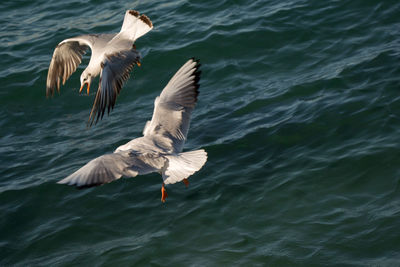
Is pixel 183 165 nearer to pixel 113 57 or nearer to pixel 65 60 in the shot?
pixel 113 57

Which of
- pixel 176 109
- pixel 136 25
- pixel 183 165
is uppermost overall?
pixel 136 25

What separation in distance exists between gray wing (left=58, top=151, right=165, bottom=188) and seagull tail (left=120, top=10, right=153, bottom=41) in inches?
82.5

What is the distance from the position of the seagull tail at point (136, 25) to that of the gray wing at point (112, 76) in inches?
9.8

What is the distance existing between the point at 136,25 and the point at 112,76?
813mm

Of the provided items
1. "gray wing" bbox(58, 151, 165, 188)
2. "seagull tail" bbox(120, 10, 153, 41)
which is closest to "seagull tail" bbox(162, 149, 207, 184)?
"gray wing" bbox(58, 151, 165, 188)

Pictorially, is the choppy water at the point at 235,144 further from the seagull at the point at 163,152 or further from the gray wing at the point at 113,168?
the gray wing at the point at 113,168

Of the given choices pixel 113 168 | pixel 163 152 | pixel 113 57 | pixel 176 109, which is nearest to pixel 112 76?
pixel 113 57

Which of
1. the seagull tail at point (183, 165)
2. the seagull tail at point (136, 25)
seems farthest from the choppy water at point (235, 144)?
the seagull tail at point (136, 25)

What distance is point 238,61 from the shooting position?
31.8 ft

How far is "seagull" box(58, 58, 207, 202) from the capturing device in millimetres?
5445

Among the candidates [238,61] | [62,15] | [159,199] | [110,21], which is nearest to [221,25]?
[238,61]

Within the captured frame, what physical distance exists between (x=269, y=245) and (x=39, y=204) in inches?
123

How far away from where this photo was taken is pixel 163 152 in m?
6.14

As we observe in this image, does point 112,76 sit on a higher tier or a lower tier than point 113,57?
lower
